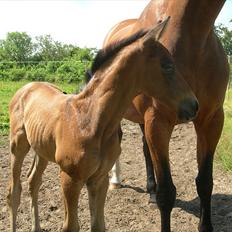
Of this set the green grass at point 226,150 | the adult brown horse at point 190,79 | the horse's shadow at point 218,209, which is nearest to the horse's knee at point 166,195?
the adult brown horse at point 190,79

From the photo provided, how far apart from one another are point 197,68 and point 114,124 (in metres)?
0.94

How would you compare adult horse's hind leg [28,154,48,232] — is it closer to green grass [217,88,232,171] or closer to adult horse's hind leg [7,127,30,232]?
adult horse's hind leg [7,127,30,232]

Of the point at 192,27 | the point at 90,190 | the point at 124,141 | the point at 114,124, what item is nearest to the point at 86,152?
the point at 114,124

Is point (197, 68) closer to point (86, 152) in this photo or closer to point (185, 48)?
point (185, 48)

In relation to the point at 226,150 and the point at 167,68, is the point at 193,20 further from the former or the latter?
the point at 226,150

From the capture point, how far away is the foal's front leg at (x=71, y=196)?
2.75 metres

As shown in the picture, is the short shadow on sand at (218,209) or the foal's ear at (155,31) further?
the short shadow on sand at (218,209)

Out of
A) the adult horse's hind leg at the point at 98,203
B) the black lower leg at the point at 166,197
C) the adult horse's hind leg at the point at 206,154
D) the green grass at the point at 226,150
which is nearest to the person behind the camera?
the adult horse's hind leg at the point at 98,203

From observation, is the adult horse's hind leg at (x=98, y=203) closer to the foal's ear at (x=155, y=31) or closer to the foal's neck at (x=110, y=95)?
the foal's neck at (x=110, y=95)

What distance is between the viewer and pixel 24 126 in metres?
3.53

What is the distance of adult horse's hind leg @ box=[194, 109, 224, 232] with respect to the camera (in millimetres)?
3566

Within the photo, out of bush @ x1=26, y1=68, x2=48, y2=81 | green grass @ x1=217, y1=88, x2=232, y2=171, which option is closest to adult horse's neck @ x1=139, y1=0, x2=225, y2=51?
green grass @ x1=217, y1=88, x2=232, y2=171

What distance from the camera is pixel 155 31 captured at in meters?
2.52

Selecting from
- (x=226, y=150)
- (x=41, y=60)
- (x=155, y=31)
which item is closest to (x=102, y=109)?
(x=155, y=31)
